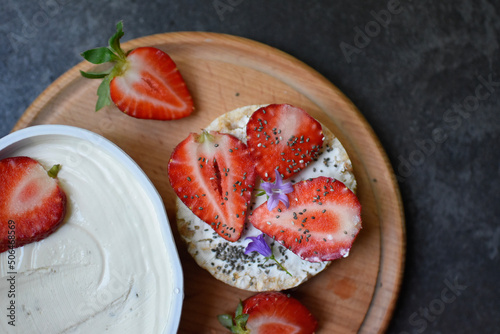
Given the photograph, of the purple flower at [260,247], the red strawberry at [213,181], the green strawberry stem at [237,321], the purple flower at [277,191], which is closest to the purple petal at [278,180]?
the purple flower at [277,191]

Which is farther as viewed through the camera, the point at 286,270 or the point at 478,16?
the point at 478,16

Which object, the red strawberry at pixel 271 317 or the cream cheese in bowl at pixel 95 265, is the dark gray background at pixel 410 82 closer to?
the red strawberry at pixel 271 317

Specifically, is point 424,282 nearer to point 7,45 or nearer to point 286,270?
point 286,270

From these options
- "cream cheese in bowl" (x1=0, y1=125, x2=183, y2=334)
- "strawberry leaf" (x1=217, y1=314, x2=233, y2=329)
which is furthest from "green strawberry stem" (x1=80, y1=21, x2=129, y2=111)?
"strawberry leaf" (x1=217, y1=314, x2=233, y2=329)

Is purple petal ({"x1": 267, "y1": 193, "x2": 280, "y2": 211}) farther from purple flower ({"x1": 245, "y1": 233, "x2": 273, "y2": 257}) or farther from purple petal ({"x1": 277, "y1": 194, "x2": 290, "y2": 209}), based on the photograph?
purple flower ({"x1": 245, "y1": 233, "x2": 273, "y2": 257})

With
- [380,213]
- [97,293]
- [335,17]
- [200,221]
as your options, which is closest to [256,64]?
[335,17]
